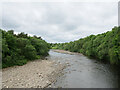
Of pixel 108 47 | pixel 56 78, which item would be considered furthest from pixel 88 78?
pixel 108 47

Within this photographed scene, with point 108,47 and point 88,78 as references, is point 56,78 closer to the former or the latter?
point 88,78

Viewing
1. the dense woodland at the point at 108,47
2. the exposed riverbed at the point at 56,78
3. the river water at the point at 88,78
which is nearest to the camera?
the exposed riverbed at the point at 56,78

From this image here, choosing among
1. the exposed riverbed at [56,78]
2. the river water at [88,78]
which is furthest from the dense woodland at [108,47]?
the exposed riverbed at [56,78]

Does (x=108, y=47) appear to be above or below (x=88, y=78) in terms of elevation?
above

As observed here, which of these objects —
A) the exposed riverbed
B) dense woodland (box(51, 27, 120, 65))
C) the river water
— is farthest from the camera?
dense woodland (box(51, 27, 120, 65))

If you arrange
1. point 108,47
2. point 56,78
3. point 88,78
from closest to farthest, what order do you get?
point 56,78
point 88,78
point 108,47

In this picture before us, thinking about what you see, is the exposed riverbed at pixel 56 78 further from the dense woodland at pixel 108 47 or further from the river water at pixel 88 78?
the dense woodland at pixel 108 47

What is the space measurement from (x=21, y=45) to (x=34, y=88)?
421 inches

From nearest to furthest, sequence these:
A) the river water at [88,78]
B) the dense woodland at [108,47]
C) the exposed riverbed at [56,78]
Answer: the exposed riverbed at [56,78]
the river water at [88,78]
the dense woodland at [108,47]

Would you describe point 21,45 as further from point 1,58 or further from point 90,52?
point 90,52

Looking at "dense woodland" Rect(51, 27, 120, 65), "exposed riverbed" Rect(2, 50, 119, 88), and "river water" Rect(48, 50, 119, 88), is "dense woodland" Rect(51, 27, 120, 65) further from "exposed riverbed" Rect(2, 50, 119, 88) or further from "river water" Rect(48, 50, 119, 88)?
"exposed riverbed" Rect(2, 50, 119, 88)

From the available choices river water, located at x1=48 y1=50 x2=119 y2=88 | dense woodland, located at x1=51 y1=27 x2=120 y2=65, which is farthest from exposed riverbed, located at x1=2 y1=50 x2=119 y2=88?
dense woodland, located at x1=51 y1=27 x2=120 y2=65

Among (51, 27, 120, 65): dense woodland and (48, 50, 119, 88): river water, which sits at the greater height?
(51, 27, 120, 65): dense woodland

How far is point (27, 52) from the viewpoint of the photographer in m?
15.2
